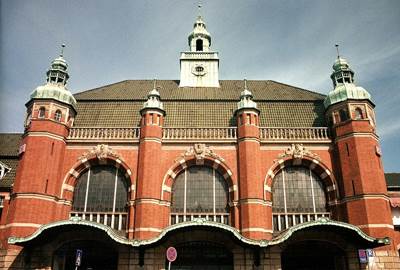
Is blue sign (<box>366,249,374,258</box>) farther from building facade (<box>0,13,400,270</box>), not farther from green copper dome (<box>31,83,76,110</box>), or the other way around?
green copper dome (<box>31,83,76,110</box>)

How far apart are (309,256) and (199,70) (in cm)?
2306

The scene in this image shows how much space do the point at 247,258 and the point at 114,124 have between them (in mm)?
14998

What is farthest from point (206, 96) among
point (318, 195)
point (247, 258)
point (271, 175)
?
point (247, 258)

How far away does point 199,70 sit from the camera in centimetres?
4144

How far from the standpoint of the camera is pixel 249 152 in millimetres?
27359

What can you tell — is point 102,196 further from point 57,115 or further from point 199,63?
point 199,63

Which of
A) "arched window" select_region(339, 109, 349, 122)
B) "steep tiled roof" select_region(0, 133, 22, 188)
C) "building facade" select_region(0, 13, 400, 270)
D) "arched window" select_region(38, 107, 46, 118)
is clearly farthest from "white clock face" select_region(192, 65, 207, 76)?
"steep tiled roof" select_region(0, 133, 22, 188)

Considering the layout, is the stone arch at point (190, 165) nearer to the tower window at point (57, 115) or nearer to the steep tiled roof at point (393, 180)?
the tower window at point (57, 115)

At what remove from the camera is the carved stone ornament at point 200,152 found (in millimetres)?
28000

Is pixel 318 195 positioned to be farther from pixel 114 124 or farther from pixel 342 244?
pixel 114 124

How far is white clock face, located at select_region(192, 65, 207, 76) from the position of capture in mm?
41031

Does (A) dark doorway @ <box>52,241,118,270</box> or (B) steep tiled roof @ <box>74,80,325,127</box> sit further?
(B) steep tiled roof @ <box>74,80,325,127</box>

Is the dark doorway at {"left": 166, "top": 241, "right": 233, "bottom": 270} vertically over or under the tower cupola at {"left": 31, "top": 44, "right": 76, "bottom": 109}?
under

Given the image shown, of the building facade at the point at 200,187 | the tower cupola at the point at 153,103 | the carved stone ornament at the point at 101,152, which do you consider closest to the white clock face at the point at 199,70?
the building facade at the point at 200,187
